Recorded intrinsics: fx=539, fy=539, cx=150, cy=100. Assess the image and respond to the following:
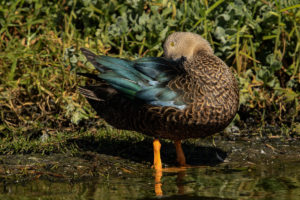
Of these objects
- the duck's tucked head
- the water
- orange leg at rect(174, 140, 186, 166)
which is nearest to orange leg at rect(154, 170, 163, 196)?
the water

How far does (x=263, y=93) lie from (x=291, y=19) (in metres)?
0.92

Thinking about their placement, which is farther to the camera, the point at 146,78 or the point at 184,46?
the point at 184,46

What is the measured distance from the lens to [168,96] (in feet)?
14.0

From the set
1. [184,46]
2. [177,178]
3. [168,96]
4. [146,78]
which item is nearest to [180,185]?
[177,178]

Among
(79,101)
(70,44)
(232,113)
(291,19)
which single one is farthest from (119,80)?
(291,19)

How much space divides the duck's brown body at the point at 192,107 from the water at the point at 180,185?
13.6 inches

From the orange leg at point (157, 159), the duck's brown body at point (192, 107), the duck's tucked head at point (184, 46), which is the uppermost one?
the duck's tucked head at point (184, 46)

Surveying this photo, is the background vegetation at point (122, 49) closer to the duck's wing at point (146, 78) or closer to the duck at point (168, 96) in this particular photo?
the duck at point (168, 96)

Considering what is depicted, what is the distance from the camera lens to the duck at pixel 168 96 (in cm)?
425

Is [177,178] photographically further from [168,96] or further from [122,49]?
[122,49]

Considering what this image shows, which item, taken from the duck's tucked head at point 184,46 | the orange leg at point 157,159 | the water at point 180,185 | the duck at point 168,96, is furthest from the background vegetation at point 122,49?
the water at point 180,185

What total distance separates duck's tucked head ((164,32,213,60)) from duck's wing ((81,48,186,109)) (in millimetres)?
280

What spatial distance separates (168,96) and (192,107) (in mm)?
212

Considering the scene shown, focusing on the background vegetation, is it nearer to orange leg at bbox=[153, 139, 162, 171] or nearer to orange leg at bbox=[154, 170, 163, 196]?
orange leg at bbox=[153, 139, 162, 171]
